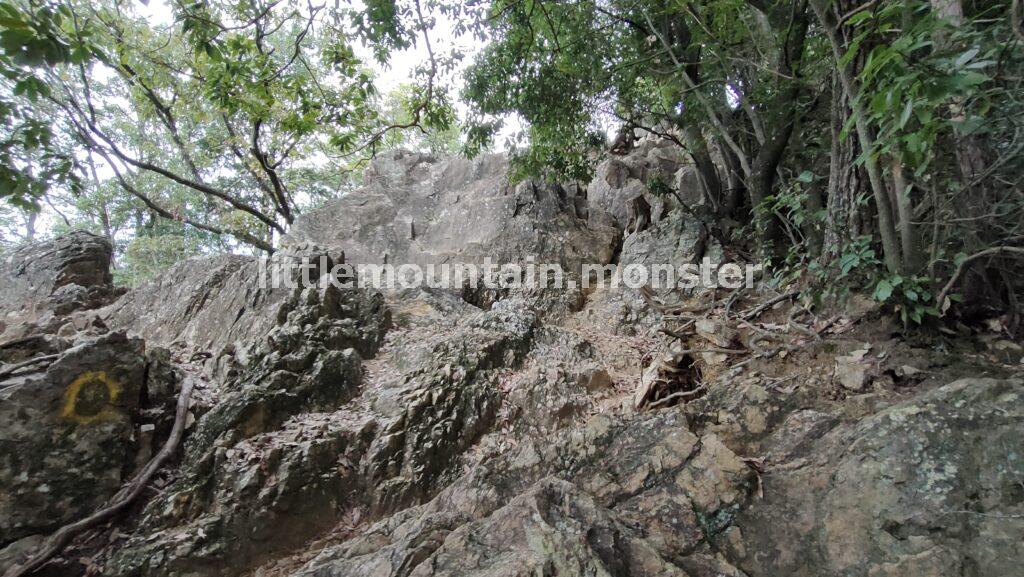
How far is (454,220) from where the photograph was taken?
30.3ft

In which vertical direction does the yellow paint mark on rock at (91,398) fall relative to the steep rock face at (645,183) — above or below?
below

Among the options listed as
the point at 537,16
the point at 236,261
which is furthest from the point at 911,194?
the point at 236,261

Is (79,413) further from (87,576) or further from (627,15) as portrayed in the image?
(627,15)

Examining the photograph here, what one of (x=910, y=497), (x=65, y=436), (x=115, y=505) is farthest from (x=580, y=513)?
(x=65, y=436)

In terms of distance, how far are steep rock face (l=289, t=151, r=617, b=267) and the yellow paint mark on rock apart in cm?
435

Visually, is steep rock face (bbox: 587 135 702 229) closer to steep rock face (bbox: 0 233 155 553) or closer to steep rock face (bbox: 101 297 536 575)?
steep rock face (bbox: 101 297 536 575)

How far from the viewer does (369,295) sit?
6266 mm

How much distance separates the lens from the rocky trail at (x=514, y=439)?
2100 millimetres

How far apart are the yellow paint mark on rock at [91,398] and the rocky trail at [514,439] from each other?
2cm

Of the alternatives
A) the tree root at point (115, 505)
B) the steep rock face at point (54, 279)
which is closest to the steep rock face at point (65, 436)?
the tree root at point (115, 505)

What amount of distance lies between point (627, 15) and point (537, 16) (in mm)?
1655

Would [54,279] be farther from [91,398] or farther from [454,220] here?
[454,220]

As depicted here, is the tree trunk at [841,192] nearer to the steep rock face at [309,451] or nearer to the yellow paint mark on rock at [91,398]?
the steep rock face at [309,451]

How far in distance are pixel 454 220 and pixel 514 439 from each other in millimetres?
5910
